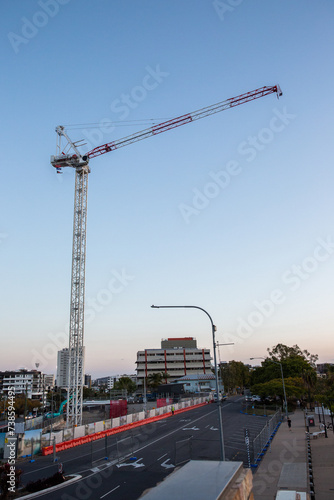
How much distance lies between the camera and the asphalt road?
21.0 m

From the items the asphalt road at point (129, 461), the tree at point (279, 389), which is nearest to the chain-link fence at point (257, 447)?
the asphalt road at point (129, 461)

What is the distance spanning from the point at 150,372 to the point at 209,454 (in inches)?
4589

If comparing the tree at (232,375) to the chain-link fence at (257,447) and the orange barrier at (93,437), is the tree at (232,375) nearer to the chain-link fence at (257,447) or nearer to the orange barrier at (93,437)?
the orange barrier at (93,437)

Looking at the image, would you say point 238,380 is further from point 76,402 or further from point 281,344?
point 76,402

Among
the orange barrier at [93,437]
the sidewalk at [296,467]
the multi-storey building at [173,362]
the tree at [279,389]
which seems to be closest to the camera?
the sidewalk at [296,467]

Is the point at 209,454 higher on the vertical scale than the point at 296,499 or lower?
lower

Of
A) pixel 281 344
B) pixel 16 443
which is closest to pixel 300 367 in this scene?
pixel 281 344

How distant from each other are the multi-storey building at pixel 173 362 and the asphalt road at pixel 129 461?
10117 cm

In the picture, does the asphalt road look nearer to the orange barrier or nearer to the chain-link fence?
the chain-link fence

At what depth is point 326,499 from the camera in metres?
17.2

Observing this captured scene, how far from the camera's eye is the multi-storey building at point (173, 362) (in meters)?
141

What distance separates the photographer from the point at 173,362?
5694 inches

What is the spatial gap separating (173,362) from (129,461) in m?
120

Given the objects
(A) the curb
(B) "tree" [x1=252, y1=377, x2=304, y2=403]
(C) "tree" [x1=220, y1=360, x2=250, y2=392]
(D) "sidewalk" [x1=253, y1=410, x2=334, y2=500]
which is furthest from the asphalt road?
(C) "tree" [x1=220, y1=360, x2=250, y2=392]
